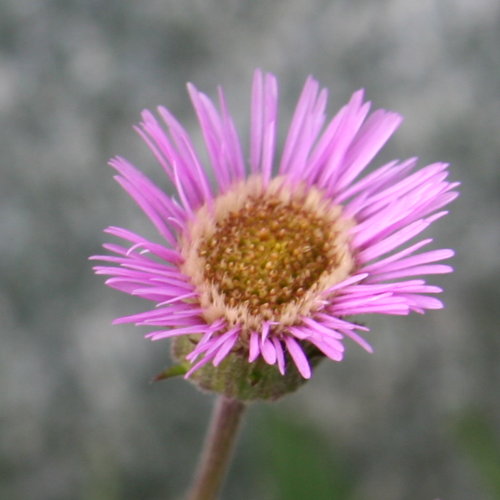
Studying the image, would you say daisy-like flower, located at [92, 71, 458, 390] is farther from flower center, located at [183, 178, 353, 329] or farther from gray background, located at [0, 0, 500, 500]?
gray background, located at [0, 0, 500, 500]

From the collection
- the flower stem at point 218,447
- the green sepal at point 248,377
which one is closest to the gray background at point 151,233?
the flower stem at point 218,447

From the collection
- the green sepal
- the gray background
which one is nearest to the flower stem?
the green sepal

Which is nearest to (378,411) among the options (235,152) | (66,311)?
(66,311)

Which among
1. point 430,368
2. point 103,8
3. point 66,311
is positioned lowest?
point 66,311

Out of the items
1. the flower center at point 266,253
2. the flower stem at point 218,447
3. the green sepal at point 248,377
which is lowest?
the flower stem at point 218,447

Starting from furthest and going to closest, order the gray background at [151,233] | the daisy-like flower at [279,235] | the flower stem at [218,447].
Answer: the gray background at [151,233], the flower stem at [218,447], the daisy-like flower at [279,235]

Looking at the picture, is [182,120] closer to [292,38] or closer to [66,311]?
[292,38]

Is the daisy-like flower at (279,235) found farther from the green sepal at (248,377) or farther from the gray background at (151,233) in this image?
the gray background at (151,233)
